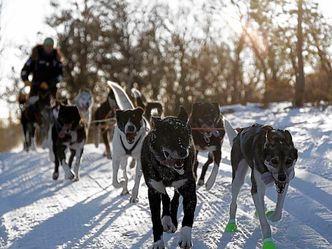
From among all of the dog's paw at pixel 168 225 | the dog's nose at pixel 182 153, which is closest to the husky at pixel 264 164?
the dog's paw at pixel 168 225

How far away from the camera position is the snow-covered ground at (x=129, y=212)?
15.7 ft

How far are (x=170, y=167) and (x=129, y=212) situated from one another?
1.84 m

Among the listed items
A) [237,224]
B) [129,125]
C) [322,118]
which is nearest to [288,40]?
[322,118]

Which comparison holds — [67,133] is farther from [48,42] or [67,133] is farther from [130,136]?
[48,42]

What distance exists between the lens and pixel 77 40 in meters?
31.0

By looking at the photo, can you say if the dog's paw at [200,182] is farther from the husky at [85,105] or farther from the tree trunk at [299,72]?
the tree trunk at [299,72]

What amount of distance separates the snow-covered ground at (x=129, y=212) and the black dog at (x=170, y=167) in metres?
0.29

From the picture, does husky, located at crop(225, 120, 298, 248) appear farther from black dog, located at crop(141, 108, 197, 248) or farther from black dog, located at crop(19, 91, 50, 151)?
black dog, located at crop(19, 91, 50, 151)

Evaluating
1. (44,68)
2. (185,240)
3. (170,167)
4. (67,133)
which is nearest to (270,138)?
(170,167)

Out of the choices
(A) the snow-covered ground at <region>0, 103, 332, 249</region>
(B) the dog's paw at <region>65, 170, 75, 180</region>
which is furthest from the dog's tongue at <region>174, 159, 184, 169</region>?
(B) the dog's paw at <region>65, 170, 75, 180</region>

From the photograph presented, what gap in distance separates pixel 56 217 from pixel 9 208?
910 mm

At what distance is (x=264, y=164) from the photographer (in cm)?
426

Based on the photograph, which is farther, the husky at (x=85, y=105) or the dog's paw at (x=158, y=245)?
the husky at (x=85, y=105)

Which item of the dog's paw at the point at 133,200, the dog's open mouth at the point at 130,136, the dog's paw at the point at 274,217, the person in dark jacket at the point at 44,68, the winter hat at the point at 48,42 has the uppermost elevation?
the winter hat at the point at 48,42
